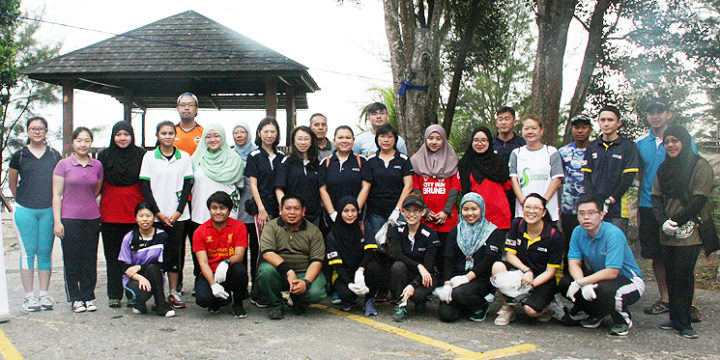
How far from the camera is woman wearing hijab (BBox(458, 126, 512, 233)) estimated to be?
571 centimetres

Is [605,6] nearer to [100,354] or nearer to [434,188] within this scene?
[434,188]

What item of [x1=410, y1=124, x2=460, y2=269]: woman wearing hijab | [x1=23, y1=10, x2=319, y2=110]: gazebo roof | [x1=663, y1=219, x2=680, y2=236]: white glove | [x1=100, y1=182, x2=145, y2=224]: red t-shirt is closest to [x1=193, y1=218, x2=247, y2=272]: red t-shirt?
[x1=100, y1=182, x2=145, y2=224]: red t-shirt

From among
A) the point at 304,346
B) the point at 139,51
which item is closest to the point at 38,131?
the point at 304,346

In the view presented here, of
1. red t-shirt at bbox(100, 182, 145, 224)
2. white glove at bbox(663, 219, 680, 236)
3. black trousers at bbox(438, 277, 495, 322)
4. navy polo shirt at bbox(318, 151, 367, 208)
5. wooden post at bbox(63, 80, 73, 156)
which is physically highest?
wooden post at bbox(63, 80, 73, 156)

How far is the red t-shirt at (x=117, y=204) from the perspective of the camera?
560 cm

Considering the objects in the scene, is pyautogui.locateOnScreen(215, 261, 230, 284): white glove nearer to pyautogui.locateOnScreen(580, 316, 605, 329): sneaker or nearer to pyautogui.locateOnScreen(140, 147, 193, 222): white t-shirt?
pyautogui.locateOnScreen(140, 147, 193, 222): white t-shirt

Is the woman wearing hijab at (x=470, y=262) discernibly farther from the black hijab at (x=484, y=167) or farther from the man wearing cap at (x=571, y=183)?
the man wearing cap at (x=571, y=183)

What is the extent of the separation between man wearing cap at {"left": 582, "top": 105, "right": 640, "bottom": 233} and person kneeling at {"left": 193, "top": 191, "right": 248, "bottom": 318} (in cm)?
344

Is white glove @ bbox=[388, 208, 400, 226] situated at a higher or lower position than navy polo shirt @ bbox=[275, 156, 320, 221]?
lower

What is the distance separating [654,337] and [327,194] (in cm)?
318

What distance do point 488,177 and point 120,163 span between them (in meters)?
3.64

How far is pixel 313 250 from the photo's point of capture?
5.42 m

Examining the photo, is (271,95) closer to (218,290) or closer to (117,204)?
(117,204)

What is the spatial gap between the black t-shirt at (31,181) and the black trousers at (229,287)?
1.70m
